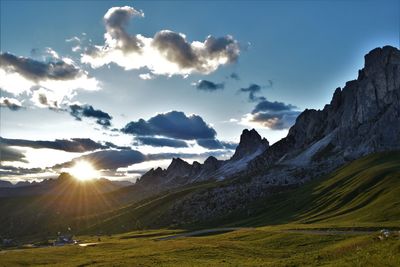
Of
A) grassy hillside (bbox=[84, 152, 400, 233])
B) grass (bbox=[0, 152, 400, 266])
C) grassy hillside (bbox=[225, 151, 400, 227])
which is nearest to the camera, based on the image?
grass (bbox=[0, 152, 400, 266])

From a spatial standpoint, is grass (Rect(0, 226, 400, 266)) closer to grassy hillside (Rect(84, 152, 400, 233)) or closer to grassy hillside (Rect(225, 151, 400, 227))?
grassy hillside (Rect(84, 152, 400, 233))

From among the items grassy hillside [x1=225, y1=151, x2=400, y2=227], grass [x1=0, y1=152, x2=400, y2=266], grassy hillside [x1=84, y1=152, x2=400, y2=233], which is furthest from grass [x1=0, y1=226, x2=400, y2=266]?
grassy hillside [x1=225, y1=151, x2=400, y2=227]

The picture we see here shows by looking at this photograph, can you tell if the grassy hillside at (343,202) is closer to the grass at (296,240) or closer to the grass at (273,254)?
the grass at (296,240)

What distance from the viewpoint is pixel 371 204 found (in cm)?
12175

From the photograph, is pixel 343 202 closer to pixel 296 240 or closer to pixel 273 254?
pixel 296 240

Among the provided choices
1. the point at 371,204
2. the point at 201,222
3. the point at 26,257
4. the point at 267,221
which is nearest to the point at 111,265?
the point at 26,257

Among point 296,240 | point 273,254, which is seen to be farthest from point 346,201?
point 273,254

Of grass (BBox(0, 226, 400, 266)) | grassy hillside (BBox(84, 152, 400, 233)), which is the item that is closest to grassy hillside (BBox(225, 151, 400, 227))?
grassy hillside (BBox(84, 152, 400, 233))

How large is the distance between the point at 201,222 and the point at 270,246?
123 meters

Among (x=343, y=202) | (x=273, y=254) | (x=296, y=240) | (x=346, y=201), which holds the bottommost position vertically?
(x=273, y=254)

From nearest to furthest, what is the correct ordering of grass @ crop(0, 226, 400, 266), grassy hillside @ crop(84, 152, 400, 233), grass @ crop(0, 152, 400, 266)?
grass @ crop(0, 226, 400, 266), grass @ crop(0, 152, 400, 266), grassy hillside @ crop(84, 152, 400, 233)

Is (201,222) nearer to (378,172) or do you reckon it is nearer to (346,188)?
(346,188)

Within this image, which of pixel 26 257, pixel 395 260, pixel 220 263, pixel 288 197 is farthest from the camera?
pixel 288 197

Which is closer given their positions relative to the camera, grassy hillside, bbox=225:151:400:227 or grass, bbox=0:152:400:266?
grass, bbox=0:152:400:266
